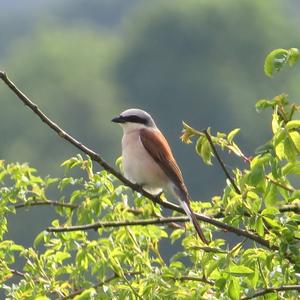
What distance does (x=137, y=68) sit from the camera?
66.8m

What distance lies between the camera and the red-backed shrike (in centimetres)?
520

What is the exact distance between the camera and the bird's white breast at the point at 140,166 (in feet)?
17.0

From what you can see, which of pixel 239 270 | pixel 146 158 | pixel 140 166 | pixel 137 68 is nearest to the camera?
pixel 239 270

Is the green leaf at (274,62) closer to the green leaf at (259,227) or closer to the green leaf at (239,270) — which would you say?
the green leaf at (259,227)

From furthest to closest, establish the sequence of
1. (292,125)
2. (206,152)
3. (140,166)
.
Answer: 1. (140,166)
2. (206,152)
3. (292,125)

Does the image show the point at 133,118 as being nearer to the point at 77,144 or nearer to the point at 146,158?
the point at 146,158

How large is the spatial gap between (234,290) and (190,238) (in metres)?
0.91

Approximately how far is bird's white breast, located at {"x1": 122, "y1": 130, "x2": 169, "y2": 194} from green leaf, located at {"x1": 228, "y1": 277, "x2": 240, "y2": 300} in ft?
6.39

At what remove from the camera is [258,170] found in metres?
3.11

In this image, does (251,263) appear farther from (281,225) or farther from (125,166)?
(125,166)

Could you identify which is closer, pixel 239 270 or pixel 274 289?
pixel 239 270

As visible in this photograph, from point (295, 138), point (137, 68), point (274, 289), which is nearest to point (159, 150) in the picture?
point (274, 289)

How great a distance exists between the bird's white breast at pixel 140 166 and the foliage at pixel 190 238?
0.75 metres

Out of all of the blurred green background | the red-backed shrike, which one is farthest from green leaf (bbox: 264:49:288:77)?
the blurred green background
